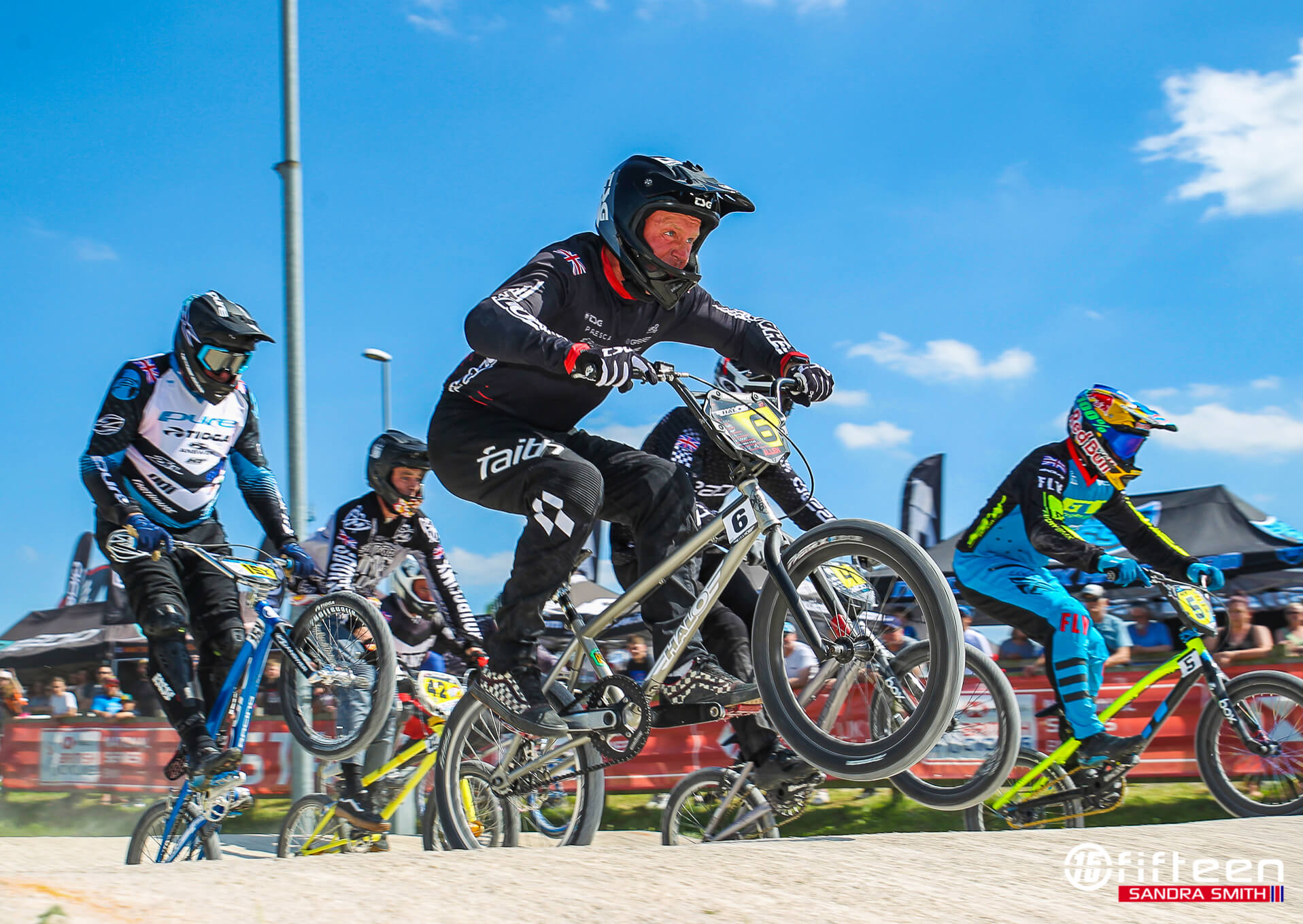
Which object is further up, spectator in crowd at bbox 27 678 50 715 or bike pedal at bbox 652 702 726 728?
bike pedal at bbox 652 702 726 728

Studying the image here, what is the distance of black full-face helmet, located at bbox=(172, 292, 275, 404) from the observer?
5980 millimetres

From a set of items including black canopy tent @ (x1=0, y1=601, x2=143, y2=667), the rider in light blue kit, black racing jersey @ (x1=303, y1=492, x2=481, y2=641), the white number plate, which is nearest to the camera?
the white number plate

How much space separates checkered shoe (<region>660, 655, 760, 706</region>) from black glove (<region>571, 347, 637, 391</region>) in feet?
3.75

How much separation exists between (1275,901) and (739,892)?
1813mm

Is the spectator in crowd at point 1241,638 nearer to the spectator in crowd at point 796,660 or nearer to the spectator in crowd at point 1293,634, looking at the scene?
the spectator in crowd at point 1293,634

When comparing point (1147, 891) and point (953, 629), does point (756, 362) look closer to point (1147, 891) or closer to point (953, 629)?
point (953, 629)

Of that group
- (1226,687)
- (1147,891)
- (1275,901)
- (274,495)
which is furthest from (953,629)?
(274,495)

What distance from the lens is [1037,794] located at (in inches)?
250

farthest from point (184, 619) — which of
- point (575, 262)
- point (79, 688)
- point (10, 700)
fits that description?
point (79, 688)

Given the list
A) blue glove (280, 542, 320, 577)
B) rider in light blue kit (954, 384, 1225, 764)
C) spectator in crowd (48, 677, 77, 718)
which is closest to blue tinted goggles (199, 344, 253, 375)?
blue glove (280, 542, 320, 577)

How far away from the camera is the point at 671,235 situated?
429 centimetres

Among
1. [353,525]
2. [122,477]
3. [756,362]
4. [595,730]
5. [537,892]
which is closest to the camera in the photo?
[537,892]

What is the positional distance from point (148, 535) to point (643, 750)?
4.16 metres

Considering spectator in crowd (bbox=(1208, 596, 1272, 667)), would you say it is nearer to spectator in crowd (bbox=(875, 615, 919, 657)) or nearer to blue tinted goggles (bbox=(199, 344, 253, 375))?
A: spectator in crowd (bbox=(875, 615, 919, 657))
